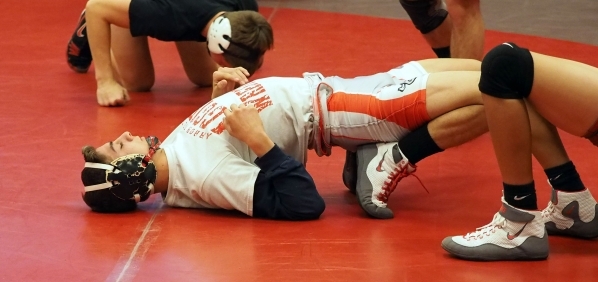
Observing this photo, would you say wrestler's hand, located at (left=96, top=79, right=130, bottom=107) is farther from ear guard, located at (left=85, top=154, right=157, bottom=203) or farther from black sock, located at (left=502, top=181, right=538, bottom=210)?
black sock, located at (left=502, top=181, right=538, bottom=210)

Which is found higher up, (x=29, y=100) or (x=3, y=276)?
(x=3, y=276)

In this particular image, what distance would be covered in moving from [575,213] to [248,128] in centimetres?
97

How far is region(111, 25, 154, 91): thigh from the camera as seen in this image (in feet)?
14.8

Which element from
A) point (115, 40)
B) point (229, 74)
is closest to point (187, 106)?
point (115, 40)

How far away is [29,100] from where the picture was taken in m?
4.18

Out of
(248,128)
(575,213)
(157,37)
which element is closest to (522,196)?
(575,213)

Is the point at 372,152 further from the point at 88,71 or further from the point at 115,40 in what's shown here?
the point at 88,71

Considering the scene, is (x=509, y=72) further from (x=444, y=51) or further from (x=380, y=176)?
(x=444, y=51)

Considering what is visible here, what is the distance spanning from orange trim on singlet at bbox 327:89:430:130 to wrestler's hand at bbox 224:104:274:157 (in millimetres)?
286

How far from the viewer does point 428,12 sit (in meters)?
3.97

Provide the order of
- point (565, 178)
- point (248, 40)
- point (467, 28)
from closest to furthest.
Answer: point (565, 178) → point (467, 28) → point (248, 40)

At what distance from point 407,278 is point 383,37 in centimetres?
330

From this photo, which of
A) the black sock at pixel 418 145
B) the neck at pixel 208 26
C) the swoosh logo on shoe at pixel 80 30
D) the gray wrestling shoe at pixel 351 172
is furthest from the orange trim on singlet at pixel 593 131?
the swoosh logo on shoe at pixel 80 30

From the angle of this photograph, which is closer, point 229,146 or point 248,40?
point 229,146
